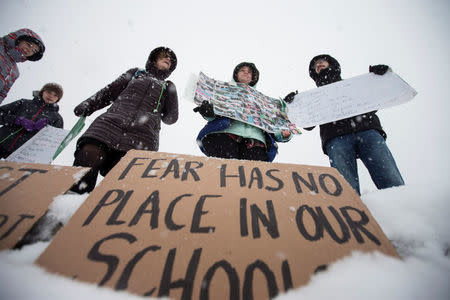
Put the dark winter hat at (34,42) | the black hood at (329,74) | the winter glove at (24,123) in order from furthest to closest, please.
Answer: the dark winter hat at (34,42) < the winter glove at (24,123) < the black hood at (329,74)

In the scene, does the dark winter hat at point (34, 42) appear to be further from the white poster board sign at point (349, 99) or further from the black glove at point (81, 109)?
the white poster board sign at point (349, 99)

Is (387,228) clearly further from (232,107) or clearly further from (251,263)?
(232,107)

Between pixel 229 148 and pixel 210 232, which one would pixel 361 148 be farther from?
pixel 210 232

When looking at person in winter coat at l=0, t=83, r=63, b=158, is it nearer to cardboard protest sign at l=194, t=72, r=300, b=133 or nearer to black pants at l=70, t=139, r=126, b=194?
black pants at l=70, t=139, r=126, b=194

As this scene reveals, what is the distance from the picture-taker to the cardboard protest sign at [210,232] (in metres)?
0.44

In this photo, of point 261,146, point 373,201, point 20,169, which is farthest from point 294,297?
point 261,146

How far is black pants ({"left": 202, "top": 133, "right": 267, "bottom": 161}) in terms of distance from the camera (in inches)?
57.5

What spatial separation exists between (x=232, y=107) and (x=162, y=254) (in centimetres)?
122

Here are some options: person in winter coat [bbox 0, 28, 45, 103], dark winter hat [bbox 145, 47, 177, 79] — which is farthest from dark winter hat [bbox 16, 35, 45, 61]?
dark winter hat [bbox 145, 47, 177, 79]

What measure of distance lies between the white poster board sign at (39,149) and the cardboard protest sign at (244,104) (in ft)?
3.75

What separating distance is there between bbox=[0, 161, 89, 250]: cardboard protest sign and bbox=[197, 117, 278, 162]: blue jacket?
34.1 inches

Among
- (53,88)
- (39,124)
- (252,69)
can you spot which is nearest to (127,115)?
(252,69)

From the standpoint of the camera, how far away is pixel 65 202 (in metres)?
0.64

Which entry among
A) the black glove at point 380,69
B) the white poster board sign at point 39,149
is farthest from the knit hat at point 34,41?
the black glove at point 380,69
